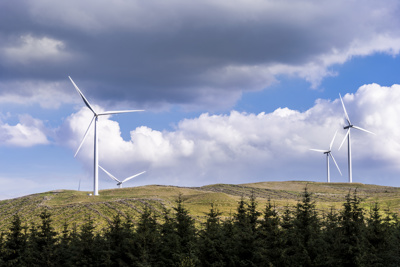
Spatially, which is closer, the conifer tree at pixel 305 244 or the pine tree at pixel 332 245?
the conifer tree at pixel 305 244

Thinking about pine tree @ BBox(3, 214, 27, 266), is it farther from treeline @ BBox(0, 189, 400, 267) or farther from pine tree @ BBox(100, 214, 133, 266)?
pine tree @ BBox(100, 214, 133, 266)

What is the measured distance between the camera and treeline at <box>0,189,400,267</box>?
4738 centimetres

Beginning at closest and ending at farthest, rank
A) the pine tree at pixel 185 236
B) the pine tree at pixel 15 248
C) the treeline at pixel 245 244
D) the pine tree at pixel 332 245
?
the pine tree at pixel 332 245
the treeline at pixel 245 244
the pine tree at pixel 185 236
the pine tree at pixel 15 248

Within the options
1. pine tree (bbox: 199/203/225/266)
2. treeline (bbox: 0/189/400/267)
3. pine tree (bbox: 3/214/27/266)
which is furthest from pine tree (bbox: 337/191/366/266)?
pine tree (bbox: 3/214/27/266)

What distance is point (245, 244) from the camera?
5000cm

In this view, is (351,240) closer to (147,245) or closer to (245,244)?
(245,244)

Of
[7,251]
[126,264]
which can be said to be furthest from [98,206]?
[126,264]

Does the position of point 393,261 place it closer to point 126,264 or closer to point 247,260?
point 247,260

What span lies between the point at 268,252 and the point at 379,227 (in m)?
15.5

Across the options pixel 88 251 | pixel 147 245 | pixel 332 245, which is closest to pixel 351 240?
pixel 332 245

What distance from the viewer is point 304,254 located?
4609cm

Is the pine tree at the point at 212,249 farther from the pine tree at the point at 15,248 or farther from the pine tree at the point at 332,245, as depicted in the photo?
the pine tree at the point at 15,248

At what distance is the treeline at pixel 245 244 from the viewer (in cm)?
4738

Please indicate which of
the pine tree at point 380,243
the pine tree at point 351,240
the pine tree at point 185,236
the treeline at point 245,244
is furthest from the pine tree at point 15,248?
the pine tree at point 380,243
